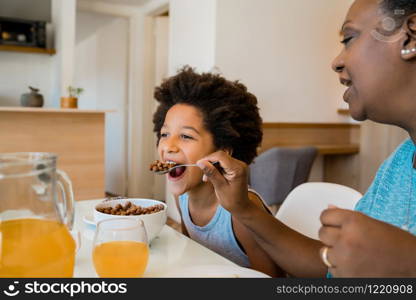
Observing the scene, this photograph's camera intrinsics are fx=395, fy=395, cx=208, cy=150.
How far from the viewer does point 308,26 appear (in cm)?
387

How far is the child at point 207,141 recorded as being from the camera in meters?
1.12

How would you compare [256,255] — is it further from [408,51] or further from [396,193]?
[408,51]

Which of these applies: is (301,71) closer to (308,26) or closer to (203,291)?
(308,26)

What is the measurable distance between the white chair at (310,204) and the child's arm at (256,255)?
0.83ft

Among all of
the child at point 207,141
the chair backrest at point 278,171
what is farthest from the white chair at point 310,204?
the chair backrest at point 278,171

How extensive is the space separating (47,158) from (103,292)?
0.69 ft

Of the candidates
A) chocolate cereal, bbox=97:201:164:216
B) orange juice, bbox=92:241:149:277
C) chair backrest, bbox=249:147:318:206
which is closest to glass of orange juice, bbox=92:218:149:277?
orange juice, bbox=92:241:149:277

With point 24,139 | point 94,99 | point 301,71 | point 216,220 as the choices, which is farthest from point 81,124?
point 94,99

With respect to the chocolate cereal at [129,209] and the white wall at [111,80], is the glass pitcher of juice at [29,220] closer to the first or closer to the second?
the chocolate cereal at [129,209]

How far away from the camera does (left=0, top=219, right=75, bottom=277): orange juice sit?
0.56m

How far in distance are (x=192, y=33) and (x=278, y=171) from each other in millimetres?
1663

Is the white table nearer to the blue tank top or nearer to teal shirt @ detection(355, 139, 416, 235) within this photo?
the blue tank top

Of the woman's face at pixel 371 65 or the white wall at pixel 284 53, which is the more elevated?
the white wall at pixel 284 53

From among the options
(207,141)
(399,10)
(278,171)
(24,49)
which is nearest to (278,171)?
(278,171)
